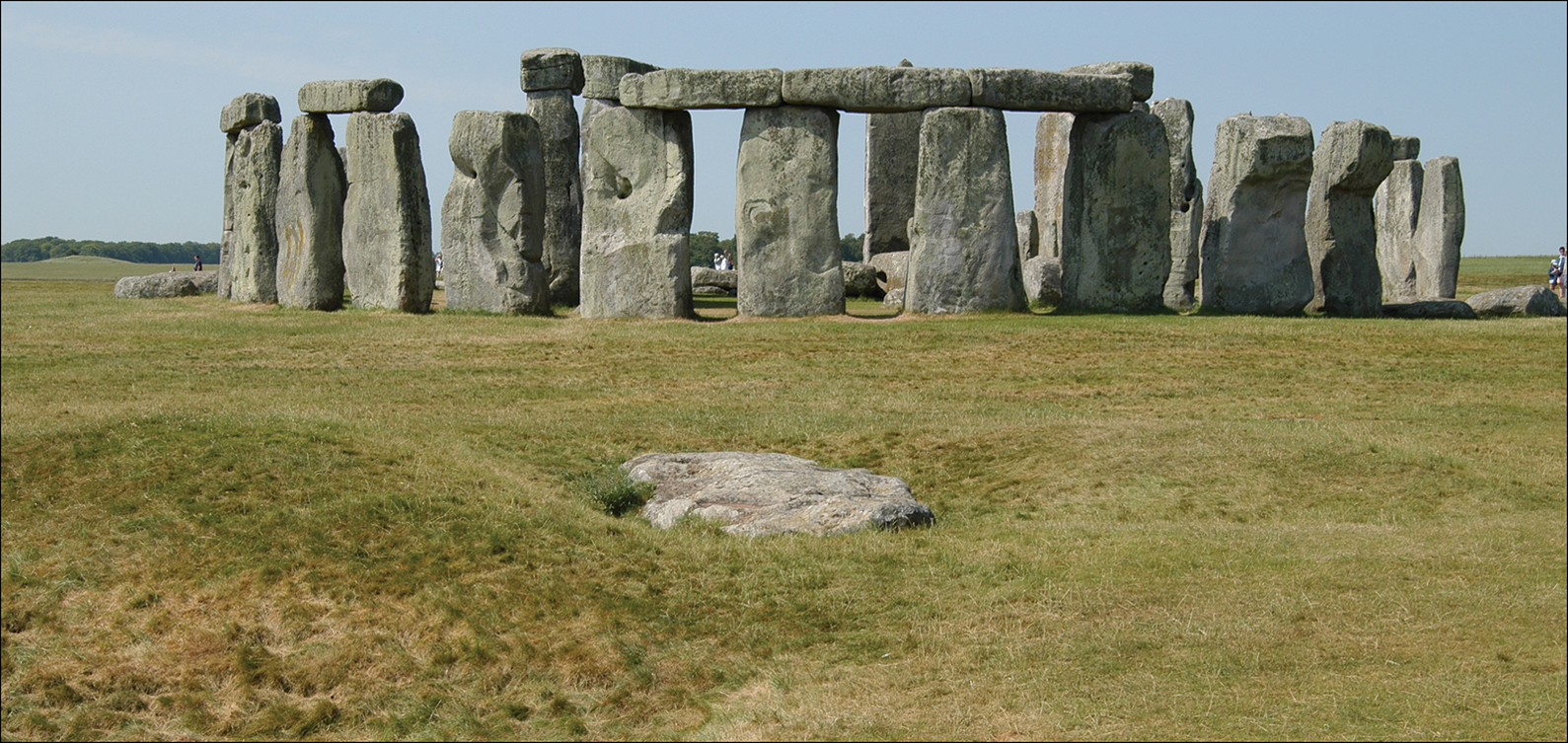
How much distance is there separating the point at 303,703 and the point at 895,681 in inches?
114

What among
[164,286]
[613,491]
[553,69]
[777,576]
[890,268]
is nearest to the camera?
[777,576]

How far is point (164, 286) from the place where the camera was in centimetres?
2847

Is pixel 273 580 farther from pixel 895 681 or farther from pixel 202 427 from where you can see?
pixel 895 681

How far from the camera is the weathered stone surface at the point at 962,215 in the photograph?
20.3 m

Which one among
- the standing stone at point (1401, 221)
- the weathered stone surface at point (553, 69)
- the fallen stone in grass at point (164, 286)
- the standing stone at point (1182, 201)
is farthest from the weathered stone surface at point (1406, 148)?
the fallen stone in grass at point (164, 286)

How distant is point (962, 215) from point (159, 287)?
16458 mm

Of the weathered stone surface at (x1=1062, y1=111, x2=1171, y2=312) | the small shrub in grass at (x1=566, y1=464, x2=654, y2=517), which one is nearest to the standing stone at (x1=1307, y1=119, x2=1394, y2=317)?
the weathered stone surface at (x1=1062, y1=111, x2=1171, y2=312)

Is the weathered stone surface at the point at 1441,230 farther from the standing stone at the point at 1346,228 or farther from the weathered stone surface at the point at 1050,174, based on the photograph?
the weathered stone surface at the point at 1050,174

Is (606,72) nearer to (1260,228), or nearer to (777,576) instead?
(1260,228)

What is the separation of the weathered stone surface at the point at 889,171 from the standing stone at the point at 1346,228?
9.10 metres

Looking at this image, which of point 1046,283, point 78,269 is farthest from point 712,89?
point 78,269

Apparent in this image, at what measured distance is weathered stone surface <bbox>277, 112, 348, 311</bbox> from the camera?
875 inches

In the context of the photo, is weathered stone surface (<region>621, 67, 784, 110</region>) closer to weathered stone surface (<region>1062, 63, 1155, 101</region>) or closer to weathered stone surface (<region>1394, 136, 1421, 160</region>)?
weathered stone surface (<region>1062, 63, 1155, 101</region>)

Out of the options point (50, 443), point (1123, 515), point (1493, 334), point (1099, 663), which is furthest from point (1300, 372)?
point (50, 443)
